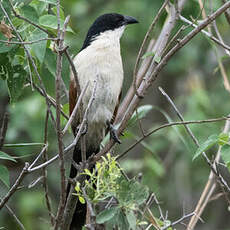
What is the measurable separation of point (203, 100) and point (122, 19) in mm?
1487

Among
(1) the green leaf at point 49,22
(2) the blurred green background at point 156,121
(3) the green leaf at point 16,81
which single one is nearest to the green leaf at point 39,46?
(1) the green leaf at point 49,22

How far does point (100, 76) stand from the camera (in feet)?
10.6

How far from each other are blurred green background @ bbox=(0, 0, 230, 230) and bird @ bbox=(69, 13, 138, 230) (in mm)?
1397

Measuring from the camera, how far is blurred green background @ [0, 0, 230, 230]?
507cm

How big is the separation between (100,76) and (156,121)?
364 cm

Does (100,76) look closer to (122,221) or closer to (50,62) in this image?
(50,62)

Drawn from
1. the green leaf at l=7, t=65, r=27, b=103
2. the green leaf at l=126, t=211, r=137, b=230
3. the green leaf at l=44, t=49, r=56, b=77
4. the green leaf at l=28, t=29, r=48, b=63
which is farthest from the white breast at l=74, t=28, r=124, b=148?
the green leaf at l=126, t=211, r=137, b=230

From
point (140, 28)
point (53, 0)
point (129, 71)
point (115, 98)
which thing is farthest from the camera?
point (129, 71)

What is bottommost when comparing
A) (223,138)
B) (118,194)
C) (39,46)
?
(118,194)

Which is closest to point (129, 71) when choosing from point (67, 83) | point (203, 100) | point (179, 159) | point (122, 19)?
point (179, 159)

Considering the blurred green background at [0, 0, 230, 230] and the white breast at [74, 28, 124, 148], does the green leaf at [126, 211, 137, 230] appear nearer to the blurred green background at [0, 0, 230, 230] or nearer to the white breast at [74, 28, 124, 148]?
the white breast at [74, 28, 124, 148]

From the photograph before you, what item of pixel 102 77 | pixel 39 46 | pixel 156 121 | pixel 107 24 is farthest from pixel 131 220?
pixel 156 121

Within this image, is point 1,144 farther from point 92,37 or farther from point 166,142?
point 166,142

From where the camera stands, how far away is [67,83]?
2703 millimetres
